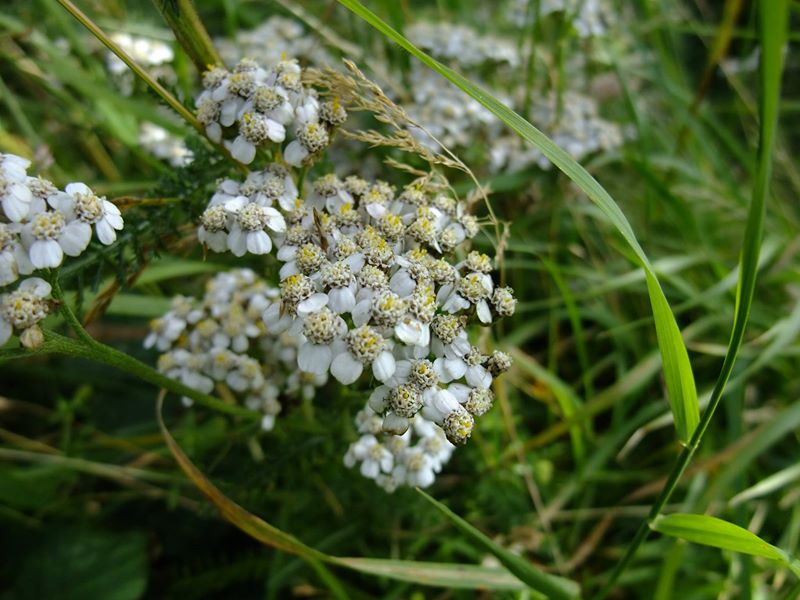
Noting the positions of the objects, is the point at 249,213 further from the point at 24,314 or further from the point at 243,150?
the point at 24,314

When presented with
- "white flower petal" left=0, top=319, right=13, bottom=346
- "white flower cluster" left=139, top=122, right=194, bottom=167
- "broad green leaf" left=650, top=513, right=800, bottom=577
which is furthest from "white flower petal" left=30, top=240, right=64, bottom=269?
"white flower cluster" left=139, top=122, right=194, bottom=167

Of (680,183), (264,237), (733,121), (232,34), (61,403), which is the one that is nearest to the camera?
(264,237)

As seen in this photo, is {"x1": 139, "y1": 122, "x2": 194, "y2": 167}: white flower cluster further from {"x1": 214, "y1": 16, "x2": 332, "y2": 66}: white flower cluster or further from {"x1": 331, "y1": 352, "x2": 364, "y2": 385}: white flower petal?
{"x1": 331, "y1": 352, "x2": 364, "y2": 385}: white flower petal

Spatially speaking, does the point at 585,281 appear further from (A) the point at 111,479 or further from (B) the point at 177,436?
(A) the point at 111,479

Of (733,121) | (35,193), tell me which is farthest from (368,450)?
(733,121)

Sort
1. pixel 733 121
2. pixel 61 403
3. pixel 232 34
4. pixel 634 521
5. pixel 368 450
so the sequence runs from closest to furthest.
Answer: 1. pixel 368 450
2. pixel 61 403
3. pixel 634 521
4. pixel 232 34
5. pixel 733 121

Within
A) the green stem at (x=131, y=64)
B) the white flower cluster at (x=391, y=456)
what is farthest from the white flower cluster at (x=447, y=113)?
the white flower cluster at (x=391, y=456)

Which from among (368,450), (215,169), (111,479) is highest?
(215,169)
